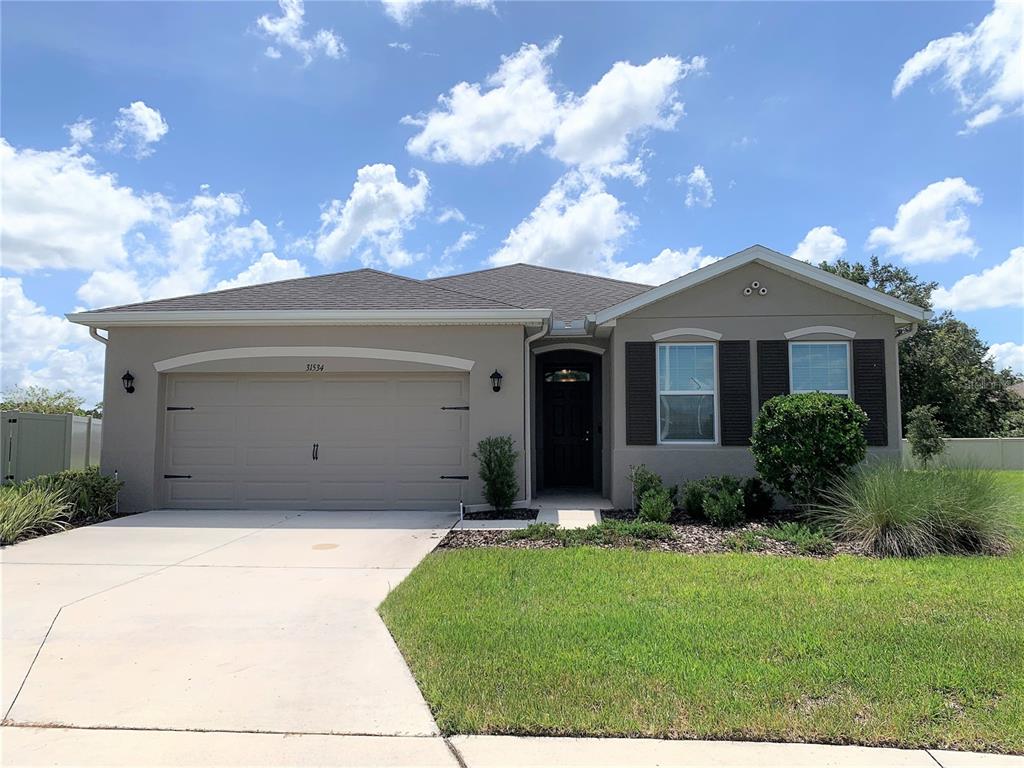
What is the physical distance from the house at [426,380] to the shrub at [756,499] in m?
0.78

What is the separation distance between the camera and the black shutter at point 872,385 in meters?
9.76

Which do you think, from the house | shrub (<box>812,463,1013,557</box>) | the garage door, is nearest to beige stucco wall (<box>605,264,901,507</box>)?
the house

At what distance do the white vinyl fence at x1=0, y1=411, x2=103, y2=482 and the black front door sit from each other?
8694 millimetres

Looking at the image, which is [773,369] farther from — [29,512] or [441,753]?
[29,512]

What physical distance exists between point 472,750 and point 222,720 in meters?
1.37

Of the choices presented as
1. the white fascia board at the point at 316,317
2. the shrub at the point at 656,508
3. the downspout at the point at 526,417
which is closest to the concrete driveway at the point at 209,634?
the downspout at the point at 526,417

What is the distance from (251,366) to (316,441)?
1670 millimetres

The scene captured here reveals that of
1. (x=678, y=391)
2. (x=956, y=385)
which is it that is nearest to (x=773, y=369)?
(x=678, y=391)

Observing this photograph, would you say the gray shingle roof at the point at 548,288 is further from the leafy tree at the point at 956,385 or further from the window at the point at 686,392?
the leafy tree at the point at 956,385

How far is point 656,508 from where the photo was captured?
857cm

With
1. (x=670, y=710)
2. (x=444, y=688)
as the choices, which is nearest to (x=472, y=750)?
(x=444, y=688)

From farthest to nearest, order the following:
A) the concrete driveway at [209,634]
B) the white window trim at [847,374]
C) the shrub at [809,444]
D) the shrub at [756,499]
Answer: the white window trim at [847,374], the shrub at [756,499], the shrub at [809,444], the concrete driveway at [209,634]

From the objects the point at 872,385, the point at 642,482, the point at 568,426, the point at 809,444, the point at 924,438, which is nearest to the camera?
the point at 809,444

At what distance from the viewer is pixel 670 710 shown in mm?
3164
